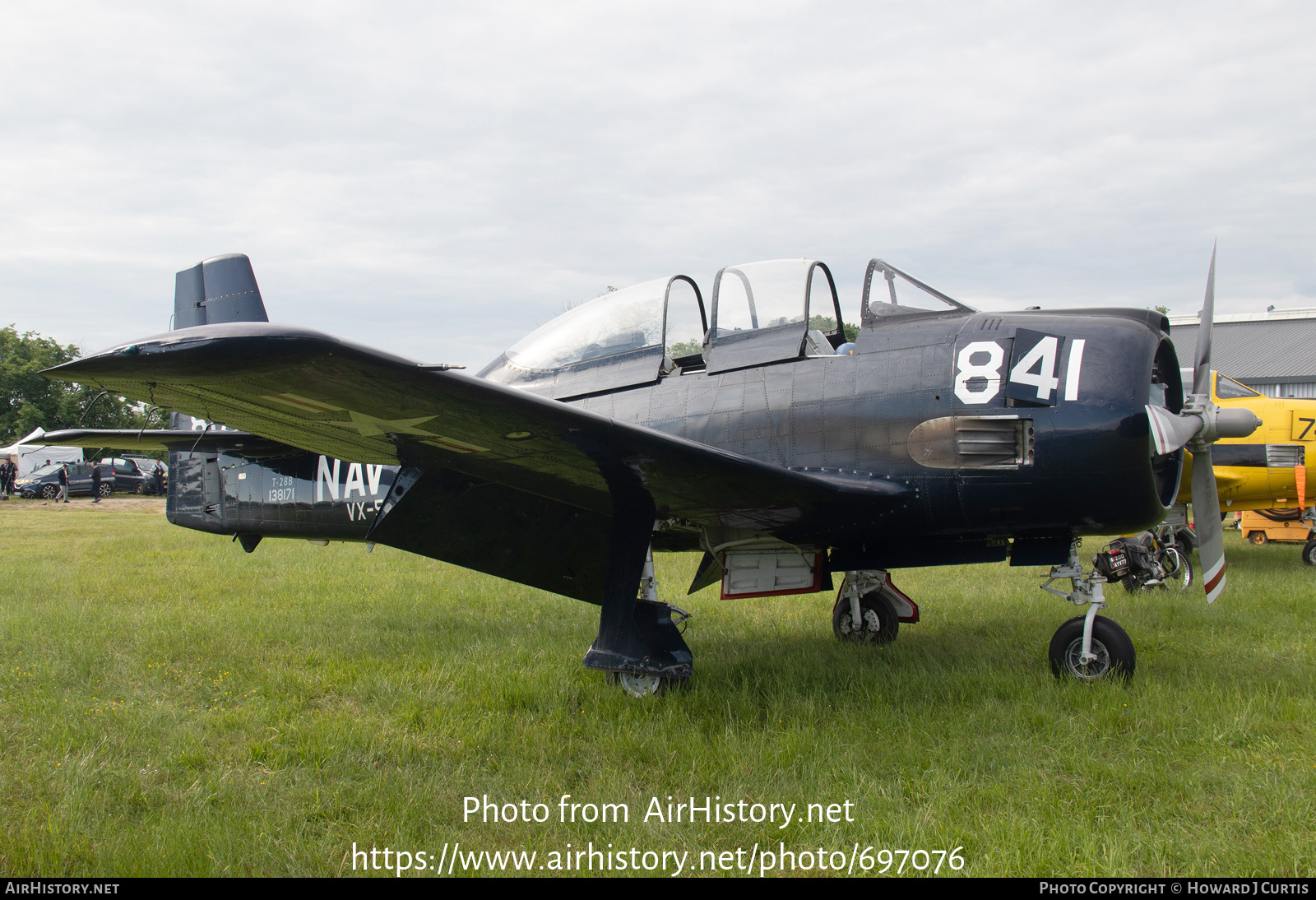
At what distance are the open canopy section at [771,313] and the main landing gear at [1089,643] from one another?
1979 mm

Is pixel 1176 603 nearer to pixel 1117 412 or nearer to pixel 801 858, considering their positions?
pixel 1117 412

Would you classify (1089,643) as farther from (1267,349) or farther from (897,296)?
(1267,349)

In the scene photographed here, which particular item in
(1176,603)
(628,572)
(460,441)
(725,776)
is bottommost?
(1176,603)

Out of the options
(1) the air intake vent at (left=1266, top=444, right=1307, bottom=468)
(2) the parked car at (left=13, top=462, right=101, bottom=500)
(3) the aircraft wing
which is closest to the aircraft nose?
(3) the aircraft wing

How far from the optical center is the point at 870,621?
622cm

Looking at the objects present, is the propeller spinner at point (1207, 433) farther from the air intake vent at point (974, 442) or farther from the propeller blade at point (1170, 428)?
the air intake vent at point (974, 442)

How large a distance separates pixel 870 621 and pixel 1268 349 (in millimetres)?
42451

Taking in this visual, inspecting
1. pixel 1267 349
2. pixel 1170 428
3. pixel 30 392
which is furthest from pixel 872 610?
pixel 30 392

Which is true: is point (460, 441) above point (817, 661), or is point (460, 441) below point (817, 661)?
above

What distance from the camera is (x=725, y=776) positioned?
337 cm

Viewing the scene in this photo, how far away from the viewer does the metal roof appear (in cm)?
3600

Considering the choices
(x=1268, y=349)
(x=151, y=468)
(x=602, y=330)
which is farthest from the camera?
(x=151, y=468)
